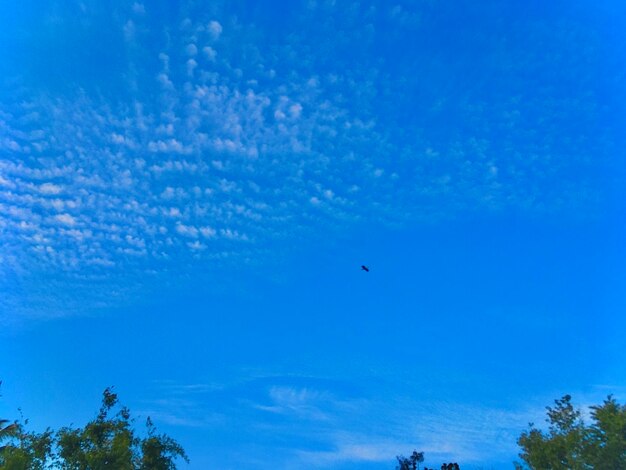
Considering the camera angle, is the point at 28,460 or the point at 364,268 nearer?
the point at 28,460

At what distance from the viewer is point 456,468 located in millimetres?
29141

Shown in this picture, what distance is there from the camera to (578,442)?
44.4 m

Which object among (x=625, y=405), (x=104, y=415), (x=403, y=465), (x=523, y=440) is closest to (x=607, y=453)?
(x=625, y=405)

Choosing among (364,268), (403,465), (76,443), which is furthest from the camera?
(403,465)

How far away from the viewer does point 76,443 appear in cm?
4034

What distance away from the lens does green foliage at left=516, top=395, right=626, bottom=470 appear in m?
40.4

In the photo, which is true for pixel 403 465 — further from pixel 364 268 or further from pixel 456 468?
pixel 456 468

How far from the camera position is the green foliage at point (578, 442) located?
40.4 metres

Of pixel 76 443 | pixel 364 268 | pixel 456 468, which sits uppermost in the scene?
pixel 364 268

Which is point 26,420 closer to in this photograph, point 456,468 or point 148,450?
point 148,450

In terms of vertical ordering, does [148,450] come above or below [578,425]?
below

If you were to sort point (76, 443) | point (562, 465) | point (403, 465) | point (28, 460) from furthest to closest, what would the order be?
point (403, 465)
point (562, 465)
point (76, 443)
point (28, 460)

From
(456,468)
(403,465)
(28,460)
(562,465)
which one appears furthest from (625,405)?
(28,460)

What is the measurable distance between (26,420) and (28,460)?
486 centimetres
